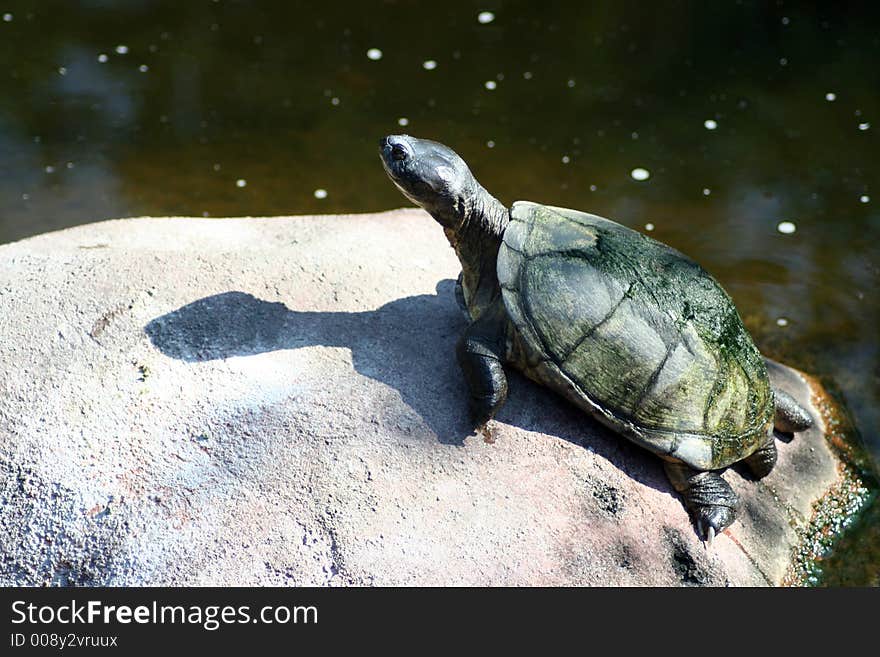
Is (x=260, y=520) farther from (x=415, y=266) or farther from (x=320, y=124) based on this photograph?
(x=320, y=124)

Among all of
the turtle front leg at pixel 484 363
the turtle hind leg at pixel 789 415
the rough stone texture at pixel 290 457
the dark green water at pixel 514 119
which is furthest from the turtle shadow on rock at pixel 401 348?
the dark green water at pixel 514 119

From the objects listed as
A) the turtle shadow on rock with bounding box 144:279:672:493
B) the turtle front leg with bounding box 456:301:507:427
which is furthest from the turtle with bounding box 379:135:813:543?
the turtle shadow on rock with bounding box 144:279:672:493

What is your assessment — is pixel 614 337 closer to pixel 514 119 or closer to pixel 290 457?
pixel 290 457

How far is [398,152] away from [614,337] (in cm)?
112

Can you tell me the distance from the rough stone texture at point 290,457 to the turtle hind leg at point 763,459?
0.29ft

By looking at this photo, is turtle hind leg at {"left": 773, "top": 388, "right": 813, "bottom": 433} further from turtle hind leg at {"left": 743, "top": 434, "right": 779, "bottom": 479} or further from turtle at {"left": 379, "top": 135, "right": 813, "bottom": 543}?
turtle at {"left": 379, "top": 135, "right": 813, "bottom": 543}

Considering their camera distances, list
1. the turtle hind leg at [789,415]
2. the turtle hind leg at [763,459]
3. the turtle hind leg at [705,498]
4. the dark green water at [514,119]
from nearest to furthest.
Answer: the turtle hind leg at [705,498] → the turtle hind leg at [763,459] → the turtle hind leg at [789,415] → the dark green water at [514,119]

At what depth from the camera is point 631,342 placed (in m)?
3.22

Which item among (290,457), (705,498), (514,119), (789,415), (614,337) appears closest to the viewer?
(290,457)

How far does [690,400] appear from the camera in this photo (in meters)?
3.26

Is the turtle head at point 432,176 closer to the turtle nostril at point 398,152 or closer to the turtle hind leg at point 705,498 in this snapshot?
the turtle nostril at point 398,152

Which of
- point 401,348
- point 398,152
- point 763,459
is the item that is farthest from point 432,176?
point 763,459

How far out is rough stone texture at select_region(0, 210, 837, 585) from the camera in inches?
115

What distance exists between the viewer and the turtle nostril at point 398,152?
3.42m
